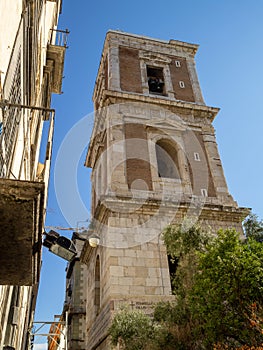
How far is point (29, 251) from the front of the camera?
361 cm

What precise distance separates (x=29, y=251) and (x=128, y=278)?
721 cm

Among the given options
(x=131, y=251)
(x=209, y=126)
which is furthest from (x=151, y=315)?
(x=209, y=126)

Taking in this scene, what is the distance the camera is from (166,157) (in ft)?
52.2

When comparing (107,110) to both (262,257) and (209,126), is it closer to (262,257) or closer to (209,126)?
(209,126)

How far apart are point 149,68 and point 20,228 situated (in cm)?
1768

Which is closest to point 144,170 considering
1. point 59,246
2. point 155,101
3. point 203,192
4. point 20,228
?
point 203,192

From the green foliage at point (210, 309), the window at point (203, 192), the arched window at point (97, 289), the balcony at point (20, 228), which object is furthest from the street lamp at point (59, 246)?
the balcony at point (20, 228)

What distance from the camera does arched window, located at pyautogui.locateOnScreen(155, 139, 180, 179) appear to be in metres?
15.6

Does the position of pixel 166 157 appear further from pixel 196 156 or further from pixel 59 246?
pixel 59 246

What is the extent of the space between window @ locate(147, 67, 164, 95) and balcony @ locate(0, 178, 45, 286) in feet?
50.3

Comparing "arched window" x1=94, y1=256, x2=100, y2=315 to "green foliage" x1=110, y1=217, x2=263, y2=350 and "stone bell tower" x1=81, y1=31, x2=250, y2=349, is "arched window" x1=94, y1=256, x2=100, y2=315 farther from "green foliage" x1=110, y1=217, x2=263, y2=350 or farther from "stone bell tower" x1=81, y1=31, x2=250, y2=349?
"green foliage" x1=110, y1=217, x2=263, y2=350

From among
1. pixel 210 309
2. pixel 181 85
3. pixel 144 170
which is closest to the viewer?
pixel 210 309

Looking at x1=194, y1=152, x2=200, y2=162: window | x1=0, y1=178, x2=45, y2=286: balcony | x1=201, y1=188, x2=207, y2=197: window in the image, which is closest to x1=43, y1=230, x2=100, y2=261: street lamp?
x1=201, y1=188, x2=207, y2=197: window

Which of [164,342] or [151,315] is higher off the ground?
[151,315]
